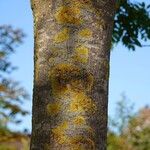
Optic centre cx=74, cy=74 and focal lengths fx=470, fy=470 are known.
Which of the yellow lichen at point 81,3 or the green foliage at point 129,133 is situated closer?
the yellow lichen at point 81,3

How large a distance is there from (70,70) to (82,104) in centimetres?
14

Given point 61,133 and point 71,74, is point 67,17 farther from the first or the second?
point 61,133

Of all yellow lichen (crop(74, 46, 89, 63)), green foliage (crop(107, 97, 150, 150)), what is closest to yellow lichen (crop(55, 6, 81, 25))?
yellow lichen (crop(74, 46, 89, 63))

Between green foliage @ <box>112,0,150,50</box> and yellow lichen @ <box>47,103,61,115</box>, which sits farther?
green foliage @ <box>112,0,150,50</box>

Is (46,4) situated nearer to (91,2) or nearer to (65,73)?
(91,2)

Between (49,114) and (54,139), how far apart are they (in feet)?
0.32

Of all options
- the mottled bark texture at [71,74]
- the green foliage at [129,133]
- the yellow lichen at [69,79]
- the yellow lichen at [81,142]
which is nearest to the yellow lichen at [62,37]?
the mottled bark texture at [71,74]

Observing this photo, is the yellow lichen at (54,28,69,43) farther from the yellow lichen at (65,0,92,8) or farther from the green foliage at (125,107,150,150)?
the green foliage at (125,107,150,150)

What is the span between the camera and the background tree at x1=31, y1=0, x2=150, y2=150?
1.76 meters

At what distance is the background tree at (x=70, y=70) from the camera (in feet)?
5.76

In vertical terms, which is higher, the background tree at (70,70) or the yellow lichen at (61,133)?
the background tree at (70,70)

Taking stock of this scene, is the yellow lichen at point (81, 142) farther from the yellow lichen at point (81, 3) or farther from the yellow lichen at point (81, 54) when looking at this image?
the yellow lichen at point (81, 3)

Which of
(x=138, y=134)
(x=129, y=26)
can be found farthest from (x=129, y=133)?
(x=129, y=26)

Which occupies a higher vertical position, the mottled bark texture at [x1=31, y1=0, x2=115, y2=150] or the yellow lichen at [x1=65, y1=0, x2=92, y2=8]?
the yellow lichen at [x1=65, y1=0, x2=92, y2=8]
